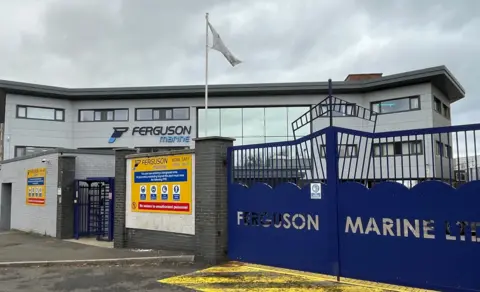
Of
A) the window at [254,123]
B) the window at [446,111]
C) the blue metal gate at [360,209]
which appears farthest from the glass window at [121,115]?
the blue metal gate at [360,209]

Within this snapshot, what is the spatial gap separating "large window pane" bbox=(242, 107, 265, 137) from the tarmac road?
23.1 m

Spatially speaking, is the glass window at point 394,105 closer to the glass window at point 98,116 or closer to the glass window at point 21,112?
the glass window at point 98,116

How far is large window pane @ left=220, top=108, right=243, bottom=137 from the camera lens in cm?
3275

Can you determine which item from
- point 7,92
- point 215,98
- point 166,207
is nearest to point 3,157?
point 7,92

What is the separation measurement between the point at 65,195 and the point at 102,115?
19774mm

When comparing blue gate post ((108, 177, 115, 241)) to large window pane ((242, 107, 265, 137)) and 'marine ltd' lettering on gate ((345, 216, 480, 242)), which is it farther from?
large window pane ((242, 107, 265, 137))

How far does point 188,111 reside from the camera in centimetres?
3375

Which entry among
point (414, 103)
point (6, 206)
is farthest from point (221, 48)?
point (414, 103)

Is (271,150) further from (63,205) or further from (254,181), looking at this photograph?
(63,205)

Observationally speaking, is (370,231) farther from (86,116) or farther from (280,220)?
(86,116)

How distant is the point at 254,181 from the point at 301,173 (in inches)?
46.6

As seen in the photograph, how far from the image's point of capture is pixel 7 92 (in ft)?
105

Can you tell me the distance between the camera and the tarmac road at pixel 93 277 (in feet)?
25.8

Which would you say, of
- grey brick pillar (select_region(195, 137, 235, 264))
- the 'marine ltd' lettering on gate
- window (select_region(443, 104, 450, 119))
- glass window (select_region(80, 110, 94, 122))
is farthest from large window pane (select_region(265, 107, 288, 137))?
the 'marine ltd' lettering on gate
